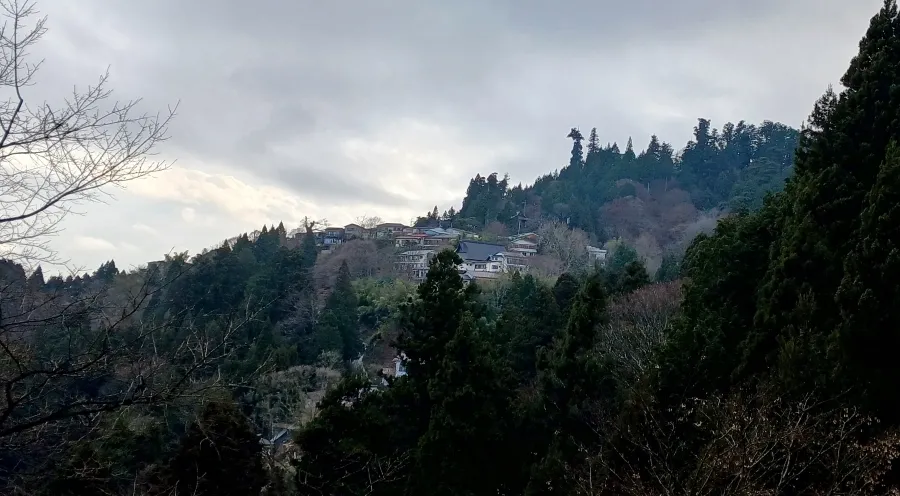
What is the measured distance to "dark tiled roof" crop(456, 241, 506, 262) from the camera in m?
41.6

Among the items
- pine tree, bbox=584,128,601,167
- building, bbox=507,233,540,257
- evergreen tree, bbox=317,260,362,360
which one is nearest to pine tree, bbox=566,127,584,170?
pine tree, bbox=584,128,601,167

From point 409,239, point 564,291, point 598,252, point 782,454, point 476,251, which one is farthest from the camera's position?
point 409,239

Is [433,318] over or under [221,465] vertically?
over

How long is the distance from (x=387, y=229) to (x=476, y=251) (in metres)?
13.7

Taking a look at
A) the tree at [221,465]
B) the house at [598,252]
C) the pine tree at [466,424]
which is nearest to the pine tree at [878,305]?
the pine tree at [466,424]

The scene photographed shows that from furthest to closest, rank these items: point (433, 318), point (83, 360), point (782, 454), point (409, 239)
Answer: point (409, 239) < point (433, 318) < point (782, 454) < point (83, 360)

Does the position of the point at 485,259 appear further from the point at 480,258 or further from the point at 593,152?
the point at 593,152

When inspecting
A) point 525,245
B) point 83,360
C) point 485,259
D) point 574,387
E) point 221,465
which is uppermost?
point 525,245

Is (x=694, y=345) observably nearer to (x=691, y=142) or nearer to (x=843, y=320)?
(x=843, y=320)

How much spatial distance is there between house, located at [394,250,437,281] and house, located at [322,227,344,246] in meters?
11.1

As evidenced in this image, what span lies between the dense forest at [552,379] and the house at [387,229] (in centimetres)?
3056

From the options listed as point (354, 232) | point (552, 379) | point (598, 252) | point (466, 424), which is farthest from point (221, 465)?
point (354, 232)

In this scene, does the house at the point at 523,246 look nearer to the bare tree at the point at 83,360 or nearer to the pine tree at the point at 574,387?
the pine tree at the point at 574,387

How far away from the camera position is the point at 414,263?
40.8 meters
